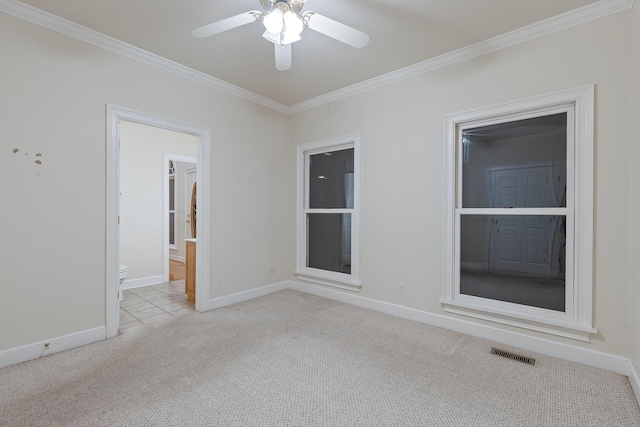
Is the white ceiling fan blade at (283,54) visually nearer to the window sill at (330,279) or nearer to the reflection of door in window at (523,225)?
the reflection of door in window at (523,225)

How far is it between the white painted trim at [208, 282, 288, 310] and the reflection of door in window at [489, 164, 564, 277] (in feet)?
8.72

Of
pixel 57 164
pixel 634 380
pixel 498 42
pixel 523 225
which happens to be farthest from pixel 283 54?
pixel 634 380

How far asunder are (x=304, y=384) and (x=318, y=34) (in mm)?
2696

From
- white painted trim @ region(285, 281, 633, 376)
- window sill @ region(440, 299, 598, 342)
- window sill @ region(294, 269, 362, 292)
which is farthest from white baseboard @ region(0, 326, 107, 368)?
window sill @ region(440, 299, 598, 342)

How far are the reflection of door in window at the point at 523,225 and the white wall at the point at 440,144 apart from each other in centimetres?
32

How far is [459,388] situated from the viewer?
1.91 meters

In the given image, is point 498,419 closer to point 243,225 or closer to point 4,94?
point 243,225

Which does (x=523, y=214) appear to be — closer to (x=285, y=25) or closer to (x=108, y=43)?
(x=285, y=25)

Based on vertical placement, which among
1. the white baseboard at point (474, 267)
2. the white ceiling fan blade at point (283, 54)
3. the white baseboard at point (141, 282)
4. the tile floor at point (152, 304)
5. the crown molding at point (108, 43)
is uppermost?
the crown molding at point (108, 43)

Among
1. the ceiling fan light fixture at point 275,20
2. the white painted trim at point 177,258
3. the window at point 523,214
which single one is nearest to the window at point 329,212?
the window at point 523,214

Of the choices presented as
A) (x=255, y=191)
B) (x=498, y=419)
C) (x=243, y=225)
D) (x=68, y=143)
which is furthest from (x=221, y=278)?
(x=498, y=419)

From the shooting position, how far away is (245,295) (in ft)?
12.4

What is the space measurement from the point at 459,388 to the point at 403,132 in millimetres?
2354

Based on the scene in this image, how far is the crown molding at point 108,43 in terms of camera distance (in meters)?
2.19
